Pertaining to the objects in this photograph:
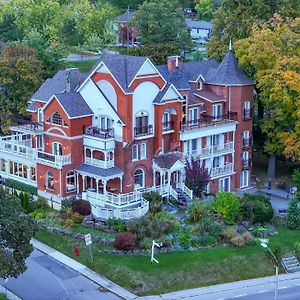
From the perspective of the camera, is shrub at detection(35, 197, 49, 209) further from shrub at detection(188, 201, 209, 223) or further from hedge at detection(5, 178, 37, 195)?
shrub at detection(188, 201, 209, 223)

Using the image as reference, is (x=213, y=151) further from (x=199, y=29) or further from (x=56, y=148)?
(x=199, y=29)

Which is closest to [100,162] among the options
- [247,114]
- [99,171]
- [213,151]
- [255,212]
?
[99,171]

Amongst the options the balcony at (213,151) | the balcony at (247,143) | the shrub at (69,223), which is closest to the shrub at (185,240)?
the shrub at (69,223)

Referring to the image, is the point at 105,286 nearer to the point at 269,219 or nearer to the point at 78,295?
the point at 78,295

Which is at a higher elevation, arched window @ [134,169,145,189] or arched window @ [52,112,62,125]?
arched window @ [52,112,62,125]

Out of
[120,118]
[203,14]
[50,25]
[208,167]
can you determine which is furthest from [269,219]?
[203,14]

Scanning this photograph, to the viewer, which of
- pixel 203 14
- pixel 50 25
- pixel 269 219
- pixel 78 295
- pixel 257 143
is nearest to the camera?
pixel 78 295

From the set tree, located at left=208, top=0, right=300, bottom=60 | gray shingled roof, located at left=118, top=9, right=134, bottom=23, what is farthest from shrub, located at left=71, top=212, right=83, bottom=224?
gray shingled roof, located at left=118, top=9, right=134, bottom=23
